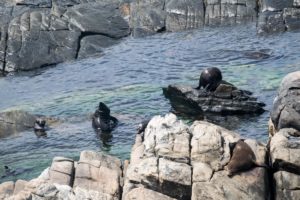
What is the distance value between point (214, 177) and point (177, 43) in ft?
72.0

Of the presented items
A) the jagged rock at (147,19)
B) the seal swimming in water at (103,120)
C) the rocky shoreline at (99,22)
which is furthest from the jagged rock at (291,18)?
the seal swimming in water at (103,120)

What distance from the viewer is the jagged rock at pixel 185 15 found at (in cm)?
3841

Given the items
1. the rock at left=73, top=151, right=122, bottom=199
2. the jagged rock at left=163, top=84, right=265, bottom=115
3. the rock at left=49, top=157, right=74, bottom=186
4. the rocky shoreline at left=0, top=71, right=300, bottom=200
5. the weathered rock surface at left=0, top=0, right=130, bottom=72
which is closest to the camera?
the rocky shoreline at left=0, top=71, right=300, bottom=200

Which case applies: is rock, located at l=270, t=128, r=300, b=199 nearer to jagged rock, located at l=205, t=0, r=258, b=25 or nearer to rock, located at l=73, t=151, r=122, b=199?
rock, located at l=73, t=151, r=122, b=199

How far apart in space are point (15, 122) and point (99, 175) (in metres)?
10.7

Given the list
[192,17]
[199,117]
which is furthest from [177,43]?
[199,117]

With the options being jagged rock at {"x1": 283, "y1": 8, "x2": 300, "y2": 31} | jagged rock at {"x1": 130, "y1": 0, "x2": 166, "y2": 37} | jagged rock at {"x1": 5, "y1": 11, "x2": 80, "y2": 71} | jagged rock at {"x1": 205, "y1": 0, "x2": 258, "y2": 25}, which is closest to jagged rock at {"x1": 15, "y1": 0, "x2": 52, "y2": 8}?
jagged rock at {"x1": 5, "y1": 11, "x2": 80, "y2": 71}

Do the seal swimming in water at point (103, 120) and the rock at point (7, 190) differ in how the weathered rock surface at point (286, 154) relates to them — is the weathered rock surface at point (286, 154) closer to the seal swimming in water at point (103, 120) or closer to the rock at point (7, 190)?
the rock at point (7, 190)

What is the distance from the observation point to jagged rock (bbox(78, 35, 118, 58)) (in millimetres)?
36844

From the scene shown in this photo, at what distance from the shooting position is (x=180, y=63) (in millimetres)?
32625

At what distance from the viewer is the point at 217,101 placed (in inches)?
995

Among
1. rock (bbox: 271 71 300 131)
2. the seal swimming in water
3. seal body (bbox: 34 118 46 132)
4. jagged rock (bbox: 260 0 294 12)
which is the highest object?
jagged rock (bbox: 260 0 294 12)

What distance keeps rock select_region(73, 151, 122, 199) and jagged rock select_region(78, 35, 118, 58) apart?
20054mm

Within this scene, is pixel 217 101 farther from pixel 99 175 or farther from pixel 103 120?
pixel 99 175
